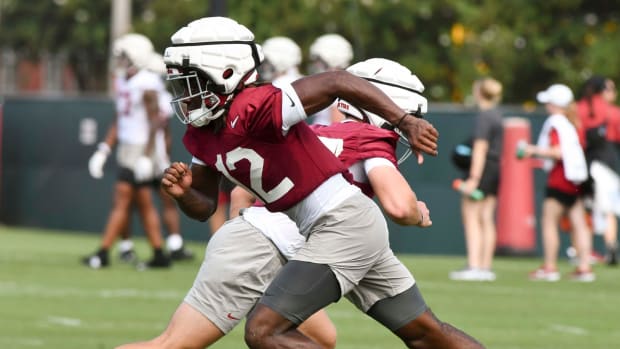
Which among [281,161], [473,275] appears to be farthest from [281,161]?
[473,275]

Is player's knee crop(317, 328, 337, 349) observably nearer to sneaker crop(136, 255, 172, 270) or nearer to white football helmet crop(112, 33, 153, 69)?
white football helmet crop(112, 33, 153, 69)

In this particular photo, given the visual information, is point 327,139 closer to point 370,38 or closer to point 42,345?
point 42,345

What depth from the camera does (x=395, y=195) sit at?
6441 millimetres

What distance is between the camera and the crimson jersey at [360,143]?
6.71m

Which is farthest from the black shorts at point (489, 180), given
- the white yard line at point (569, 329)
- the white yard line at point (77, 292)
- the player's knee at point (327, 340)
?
the player's knee at point (327, 340)

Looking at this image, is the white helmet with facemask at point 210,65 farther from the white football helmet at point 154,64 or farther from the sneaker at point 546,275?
the sneaker at point 546,275

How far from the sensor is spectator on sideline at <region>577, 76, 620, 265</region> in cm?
1627

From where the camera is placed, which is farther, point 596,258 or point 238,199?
point 596,258

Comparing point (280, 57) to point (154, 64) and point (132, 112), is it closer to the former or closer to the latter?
point (154, 64)

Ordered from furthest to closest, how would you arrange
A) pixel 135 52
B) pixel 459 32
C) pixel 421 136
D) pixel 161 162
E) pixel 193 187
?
pixel 459 32
pixel 161 162
pixel 135 52
pixel 193 187
pixel 421 136

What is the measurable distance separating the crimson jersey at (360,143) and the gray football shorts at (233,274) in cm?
57

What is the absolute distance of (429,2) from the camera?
125 feet

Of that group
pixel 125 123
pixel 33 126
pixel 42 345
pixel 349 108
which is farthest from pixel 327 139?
pixel 33 126

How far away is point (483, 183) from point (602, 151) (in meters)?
2.29
